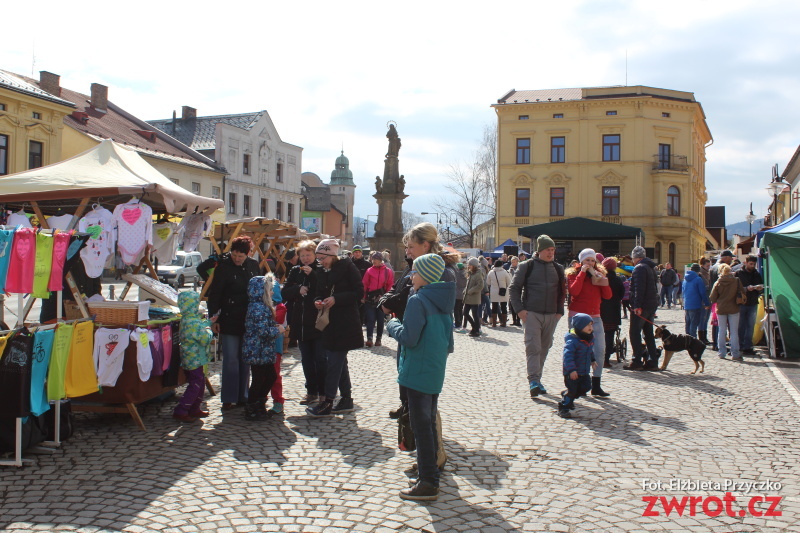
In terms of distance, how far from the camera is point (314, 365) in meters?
7.19

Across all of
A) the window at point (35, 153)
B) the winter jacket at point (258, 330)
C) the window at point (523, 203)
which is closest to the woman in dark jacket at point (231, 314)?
the winter jacket at point (258, 330)

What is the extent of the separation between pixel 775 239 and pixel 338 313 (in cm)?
849

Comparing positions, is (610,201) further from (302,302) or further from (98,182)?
(98,182)

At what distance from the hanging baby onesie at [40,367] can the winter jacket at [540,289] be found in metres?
4.77

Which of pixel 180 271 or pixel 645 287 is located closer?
pixel 645 287

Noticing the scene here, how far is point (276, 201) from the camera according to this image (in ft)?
187

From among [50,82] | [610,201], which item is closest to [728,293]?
[610,201]

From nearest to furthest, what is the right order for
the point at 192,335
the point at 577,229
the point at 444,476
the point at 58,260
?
the point at 444,476
the point at 58,260
the point at 192,335
the point at 577,229

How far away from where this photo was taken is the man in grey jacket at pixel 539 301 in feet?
25.4

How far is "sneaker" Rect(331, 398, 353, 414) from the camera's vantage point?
22.4ft

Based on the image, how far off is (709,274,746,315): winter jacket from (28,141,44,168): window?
31.7m

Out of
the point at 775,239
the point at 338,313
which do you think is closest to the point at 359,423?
the point at 338,313

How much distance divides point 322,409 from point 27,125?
31.2 meters

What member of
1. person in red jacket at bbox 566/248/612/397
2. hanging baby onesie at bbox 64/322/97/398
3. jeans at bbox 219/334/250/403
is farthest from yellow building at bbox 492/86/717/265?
hanging baby onesie at bbox 64/322/97/398
